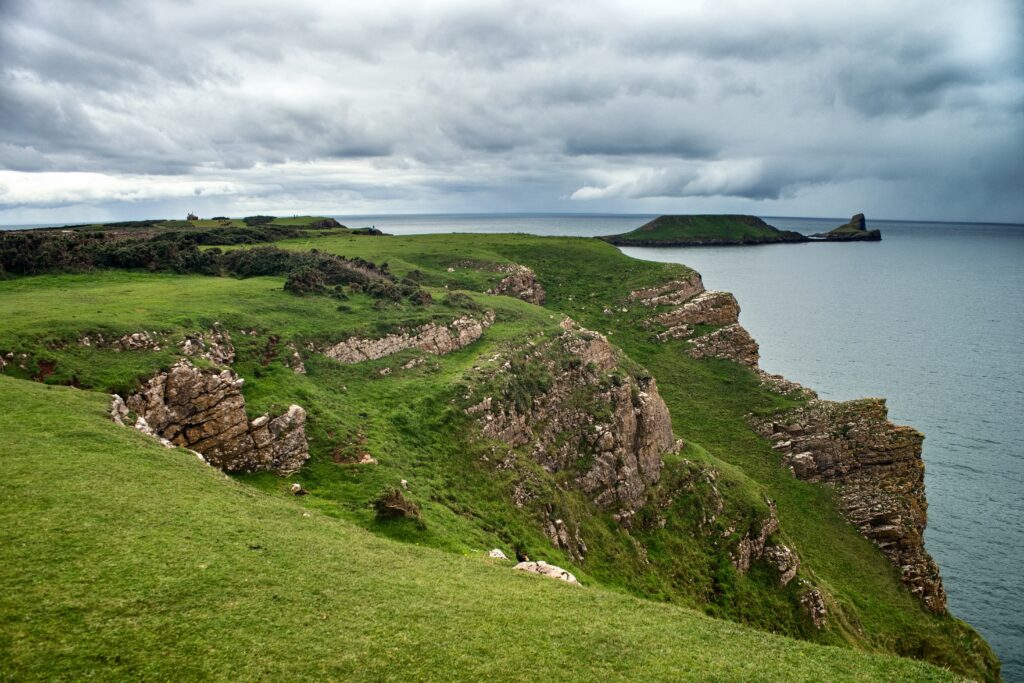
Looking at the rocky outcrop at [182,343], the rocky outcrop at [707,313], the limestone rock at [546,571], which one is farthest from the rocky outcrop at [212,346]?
the rocky outcrop at [707,313]

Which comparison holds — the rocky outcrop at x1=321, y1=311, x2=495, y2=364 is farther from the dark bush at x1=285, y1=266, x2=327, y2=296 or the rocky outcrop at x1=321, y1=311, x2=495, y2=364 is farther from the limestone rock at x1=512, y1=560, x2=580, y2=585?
the limestone rock at x1=512, y1=560, x2=580, y2=585

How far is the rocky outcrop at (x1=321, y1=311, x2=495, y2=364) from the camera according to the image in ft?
158

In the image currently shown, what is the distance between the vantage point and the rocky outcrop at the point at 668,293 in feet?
331

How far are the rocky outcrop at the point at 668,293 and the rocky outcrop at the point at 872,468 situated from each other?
3338 cm

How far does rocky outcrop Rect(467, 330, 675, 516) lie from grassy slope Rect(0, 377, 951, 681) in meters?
18.9

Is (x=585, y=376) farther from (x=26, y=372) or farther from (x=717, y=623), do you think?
(x=26, y=372)

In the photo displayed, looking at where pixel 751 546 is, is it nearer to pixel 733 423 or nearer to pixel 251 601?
pixel 733 423

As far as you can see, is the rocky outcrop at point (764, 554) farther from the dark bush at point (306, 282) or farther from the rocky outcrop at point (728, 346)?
the dark bush at point (306, 282)

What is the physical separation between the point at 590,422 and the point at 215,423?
31573mm

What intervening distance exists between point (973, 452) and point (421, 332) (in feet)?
239

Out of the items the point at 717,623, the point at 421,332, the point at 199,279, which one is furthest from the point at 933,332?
the point at 199,279

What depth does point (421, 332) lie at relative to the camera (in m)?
54.6

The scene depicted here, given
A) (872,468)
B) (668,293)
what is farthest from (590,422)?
(668,293)

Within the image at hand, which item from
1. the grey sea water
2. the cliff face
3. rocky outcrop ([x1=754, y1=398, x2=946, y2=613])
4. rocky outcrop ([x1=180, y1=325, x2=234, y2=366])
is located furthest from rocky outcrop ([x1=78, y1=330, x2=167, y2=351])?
the grey sea water
